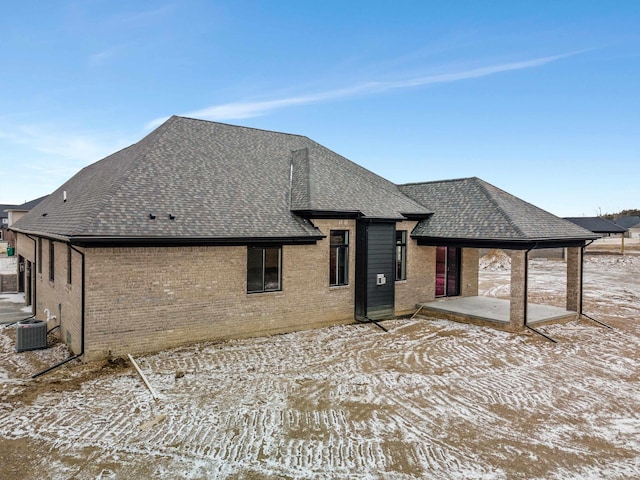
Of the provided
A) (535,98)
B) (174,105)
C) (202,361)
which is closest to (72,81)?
(174,105)

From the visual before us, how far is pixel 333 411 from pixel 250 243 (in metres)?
6.07

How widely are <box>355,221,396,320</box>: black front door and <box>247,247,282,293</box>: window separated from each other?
122 inches

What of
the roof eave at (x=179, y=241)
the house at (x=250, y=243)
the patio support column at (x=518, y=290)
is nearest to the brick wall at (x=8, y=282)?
the house at (x=250, y=243)

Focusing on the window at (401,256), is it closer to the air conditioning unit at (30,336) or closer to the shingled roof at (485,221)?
the shingled roof at (485,221)

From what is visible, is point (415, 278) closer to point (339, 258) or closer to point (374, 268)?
point (374, 268)

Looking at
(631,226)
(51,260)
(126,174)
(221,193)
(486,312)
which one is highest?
(631,226)

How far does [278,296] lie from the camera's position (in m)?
12.5

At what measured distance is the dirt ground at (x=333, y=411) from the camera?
5410 millimetres

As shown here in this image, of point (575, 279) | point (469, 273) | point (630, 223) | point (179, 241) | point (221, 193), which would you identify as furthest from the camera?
point (630, 223)

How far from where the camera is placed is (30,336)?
10.9 meters

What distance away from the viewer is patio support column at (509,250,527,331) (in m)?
13.0

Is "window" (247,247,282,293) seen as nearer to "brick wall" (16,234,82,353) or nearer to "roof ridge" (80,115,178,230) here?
"roof ridge" (80,115,178,230)

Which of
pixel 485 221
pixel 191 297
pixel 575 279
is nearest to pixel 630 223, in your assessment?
pixel 575 279

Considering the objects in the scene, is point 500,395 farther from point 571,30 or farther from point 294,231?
point 571,30
